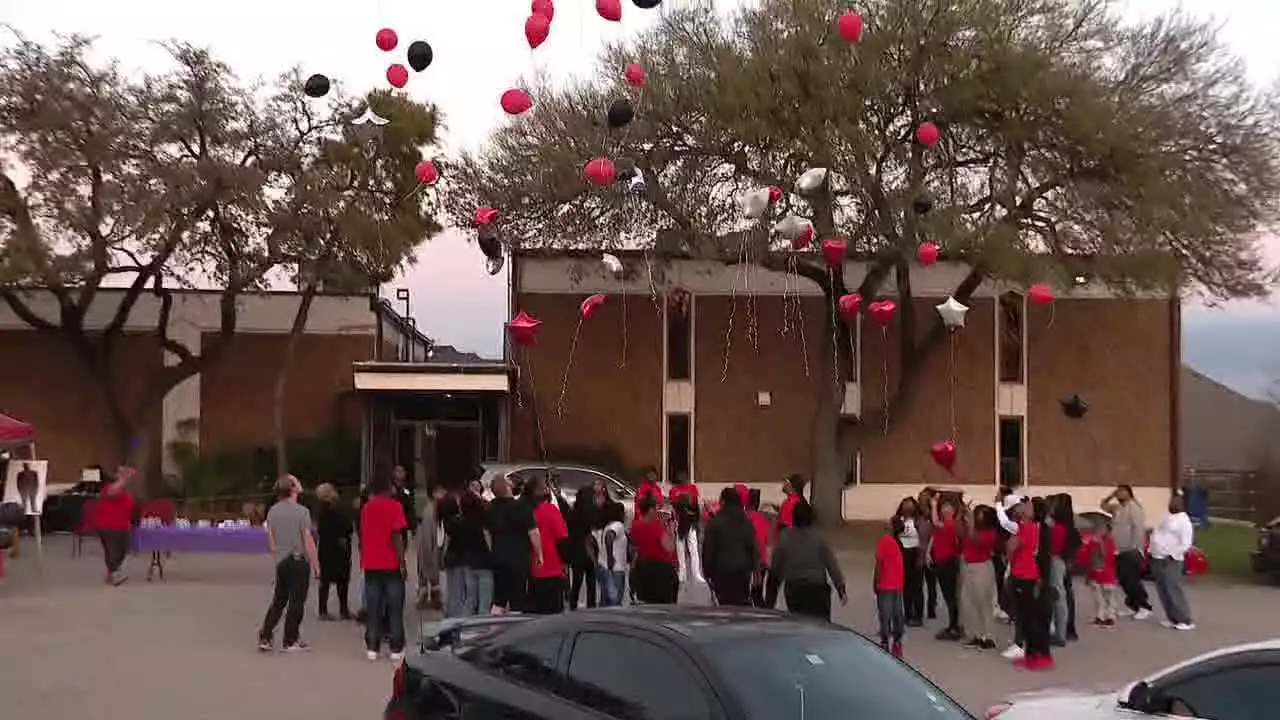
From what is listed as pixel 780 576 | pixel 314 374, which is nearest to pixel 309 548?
pixel 780 576

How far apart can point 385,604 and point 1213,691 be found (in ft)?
27.3

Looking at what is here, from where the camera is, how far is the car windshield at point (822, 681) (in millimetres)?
5082

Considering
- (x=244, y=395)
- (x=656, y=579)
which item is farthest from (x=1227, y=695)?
(x=244, y=395)

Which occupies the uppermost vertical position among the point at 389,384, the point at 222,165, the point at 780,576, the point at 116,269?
the point at 222,165

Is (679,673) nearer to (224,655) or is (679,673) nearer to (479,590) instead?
(479,590)

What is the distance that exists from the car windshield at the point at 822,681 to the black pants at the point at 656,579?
651 cm

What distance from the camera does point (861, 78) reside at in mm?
24266

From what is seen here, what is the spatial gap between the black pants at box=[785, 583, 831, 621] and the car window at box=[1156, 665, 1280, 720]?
559 cm

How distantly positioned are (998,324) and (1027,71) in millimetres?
9662

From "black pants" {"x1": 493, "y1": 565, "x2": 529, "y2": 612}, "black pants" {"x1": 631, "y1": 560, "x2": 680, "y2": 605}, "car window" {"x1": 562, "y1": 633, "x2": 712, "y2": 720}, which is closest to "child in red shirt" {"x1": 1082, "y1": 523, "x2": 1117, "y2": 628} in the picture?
"black pants" {"x1": 631, "y1": 560, "x2": 680, "y2": 605}

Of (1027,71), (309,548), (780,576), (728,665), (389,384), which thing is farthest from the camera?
(389,384)

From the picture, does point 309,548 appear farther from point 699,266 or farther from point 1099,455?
point 1099,455

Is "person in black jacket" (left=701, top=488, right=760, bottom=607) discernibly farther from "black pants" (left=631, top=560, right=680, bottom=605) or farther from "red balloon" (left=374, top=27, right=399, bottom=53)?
"red balloon" (left=374, top=27, right=399, bottom=53)

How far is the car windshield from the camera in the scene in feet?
16.7
